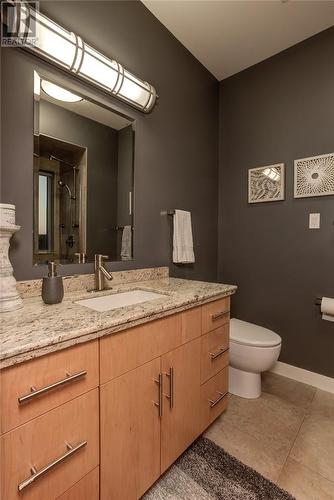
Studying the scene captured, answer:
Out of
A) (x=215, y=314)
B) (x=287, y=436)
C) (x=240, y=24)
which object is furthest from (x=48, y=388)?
(x=240, y=24)

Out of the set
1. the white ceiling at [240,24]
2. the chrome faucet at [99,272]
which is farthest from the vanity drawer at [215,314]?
the white ceiling at [240,24]

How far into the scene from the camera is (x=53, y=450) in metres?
0.71

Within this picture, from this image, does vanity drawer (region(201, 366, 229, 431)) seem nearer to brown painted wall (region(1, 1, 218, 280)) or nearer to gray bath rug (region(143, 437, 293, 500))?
gray bath rug (region(143, 437, 293, 500))

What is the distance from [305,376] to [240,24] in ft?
8.88

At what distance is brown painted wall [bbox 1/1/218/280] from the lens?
43.1 inches

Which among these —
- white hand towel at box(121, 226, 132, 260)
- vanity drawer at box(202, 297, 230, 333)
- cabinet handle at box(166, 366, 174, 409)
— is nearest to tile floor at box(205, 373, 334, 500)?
cabinet handle at box(166, 366, 174, 409)

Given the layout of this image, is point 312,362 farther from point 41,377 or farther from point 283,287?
point 41,377

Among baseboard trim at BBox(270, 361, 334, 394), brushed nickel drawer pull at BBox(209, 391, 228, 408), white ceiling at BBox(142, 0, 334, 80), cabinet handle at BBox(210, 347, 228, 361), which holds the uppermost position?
white ceiling at BBox(142, 0, 334, 80)

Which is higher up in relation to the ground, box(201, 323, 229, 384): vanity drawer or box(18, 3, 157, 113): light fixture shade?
box(18, 3, 157, 113): light fixture shade

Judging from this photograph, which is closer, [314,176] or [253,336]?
[253,336]


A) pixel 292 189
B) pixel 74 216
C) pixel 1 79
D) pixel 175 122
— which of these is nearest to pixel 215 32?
pixel 175 122

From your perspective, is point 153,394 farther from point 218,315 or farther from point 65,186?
point 65,186

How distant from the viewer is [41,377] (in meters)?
0.69

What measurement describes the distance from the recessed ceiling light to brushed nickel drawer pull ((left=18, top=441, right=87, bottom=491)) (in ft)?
4.79
